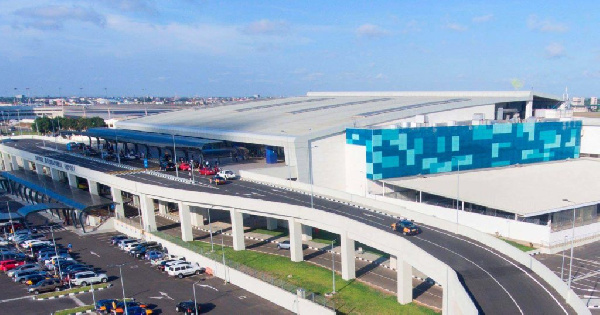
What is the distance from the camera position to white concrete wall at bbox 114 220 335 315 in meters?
37.3

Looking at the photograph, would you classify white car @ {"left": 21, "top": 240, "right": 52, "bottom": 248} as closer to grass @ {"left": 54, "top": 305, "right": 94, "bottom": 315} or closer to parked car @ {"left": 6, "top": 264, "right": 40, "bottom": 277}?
parked car @ {"left": 6, "top": 264, "right": 40, "bottom": 277}

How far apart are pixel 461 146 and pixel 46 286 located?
202ft

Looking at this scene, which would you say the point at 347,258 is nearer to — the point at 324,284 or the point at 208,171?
the point at 324,284

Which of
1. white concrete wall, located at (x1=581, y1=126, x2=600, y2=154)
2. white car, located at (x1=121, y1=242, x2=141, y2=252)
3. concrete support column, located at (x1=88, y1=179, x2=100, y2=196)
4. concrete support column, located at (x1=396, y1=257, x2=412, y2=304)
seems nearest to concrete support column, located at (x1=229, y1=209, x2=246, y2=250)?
white car, located at (x1=121, y1=242, x2=141, y2=252)

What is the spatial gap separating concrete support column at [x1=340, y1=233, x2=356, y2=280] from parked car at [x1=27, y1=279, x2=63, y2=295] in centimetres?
2793

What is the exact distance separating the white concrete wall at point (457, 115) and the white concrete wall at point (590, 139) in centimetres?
1668

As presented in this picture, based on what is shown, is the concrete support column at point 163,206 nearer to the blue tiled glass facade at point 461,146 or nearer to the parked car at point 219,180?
the parked car at point 219,180

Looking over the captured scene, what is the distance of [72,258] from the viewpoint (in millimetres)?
51438

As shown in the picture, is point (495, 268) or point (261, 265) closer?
point (495, 268)

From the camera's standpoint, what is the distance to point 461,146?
73.6 m

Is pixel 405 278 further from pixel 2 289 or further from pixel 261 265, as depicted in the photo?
pixel 2 289

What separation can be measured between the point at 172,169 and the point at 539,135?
6438 centimetres

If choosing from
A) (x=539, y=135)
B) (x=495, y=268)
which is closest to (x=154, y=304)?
(x=495, y=268)

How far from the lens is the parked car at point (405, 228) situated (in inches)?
1586
